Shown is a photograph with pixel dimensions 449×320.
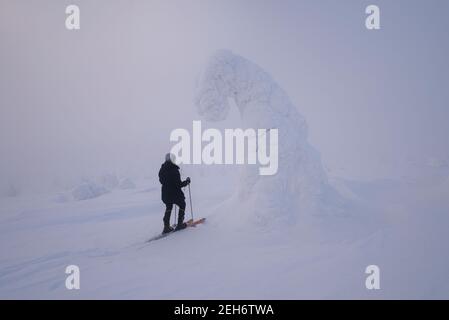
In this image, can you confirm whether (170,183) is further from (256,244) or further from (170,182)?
(256,244)

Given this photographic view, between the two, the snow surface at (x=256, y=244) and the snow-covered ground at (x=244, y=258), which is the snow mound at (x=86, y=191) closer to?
the snow surface at (x=256, y=244)

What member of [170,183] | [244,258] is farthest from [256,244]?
[170,183]

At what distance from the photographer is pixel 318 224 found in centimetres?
803

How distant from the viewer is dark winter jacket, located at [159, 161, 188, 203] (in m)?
8.43

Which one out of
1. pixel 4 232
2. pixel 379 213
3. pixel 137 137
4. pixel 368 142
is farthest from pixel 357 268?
pixel 137 137

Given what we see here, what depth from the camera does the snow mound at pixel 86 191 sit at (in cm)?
1828

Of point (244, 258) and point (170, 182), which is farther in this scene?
point (170, 182)

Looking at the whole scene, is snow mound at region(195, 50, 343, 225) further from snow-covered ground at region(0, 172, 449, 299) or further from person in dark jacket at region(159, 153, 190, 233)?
person in dark jacket at region(159, 153, 190, 233)

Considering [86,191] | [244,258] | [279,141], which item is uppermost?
[279,141]

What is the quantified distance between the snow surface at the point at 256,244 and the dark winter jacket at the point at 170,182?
1.06 m

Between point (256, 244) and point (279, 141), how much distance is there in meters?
3.15

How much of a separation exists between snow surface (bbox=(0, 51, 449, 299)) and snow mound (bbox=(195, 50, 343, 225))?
3 centimetres

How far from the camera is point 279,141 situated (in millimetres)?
8742

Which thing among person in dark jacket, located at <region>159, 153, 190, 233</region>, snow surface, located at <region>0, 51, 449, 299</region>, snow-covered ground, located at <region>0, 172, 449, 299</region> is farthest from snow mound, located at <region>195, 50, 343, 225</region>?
person in dark jacket, located at <region>159, 153, 190, 233</region>
